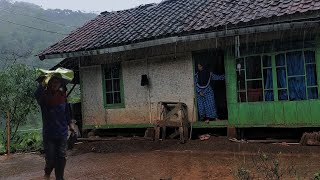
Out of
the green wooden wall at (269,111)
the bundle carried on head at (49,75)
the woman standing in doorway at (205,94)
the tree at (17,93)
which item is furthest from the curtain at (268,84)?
the tree at (17,93)

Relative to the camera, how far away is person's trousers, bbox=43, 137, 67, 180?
6301mm

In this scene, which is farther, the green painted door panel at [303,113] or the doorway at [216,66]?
the doorway at [216,66]

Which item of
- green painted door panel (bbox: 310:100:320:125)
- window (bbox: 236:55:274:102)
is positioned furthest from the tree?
green painted door panel (bbox: 310:100:320:125)

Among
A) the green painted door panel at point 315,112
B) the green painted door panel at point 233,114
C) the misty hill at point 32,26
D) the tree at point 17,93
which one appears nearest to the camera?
the green painted door panel at point 315,112

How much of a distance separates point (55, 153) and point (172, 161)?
3.23m

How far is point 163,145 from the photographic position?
1096cm

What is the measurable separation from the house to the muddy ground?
3.43ft

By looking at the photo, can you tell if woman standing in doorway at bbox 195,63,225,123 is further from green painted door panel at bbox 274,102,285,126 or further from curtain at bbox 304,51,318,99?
curtain at bbox 304,51,318,99

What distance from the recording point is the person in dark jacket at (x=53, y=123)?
629 centimetres

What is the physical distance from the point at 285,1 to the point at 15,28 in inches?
2915

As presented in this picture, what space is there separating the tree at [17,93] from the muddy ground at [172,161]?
3.64 m

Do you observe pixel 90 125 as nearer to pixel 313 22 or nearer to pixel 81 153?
pixel 81 153

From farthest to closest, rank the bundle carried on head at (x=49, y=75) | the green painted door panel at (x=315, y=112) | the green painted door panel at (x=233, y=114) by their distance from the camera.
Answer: the green painted door panel at (x=233, y=114), the green painted door panel at (x=315, y=112), the bundle carried on head at (x=49, y=75)

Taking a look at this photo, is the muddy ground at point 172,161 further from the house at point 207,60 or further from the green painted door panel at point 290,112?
the house at point 207,60
